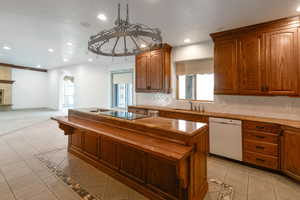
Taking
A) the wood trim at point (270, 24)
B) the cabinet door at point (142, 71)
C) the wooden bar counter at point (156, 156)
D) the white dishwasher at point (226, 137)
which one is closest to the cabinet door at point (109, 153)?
the wooden bar counter at point (156, 156)

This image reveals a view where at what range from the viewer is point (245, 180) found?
2.43 meters

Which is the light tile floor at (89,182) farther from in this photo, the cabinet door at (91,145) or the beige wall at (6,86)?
the beige wall at (6,86)

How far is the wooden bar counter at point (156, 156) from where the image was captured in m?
1.60

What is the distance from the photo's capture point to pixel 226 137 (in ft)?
10.0

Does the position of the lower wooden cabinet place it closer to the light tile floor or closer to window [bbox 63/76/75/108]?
the light tile floor

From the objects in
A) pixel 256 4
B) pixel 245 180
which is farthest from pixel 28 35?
pixel 245 180

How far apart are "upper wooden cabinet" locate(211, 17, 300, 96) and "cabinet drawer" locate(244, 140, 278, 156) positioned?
962 mm

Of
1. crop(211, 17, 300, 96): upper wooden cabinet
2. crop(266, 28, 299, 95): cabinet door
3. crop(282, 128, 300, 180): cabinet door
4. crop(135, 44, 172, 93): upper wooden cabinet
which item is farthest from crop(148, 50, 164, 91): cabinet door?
crop(282, 128, 300, 180): cabinet door

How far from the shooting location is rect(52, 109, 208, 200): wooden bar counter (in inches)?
62.9

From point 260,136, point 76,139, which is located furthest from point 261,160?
point 76,139

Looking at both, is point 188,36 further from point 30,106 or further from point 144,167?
point 30,106

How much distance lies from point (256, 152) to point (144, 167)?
216 centimetres

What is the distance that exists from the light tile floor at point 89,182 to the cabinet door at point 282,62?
1.56 meters

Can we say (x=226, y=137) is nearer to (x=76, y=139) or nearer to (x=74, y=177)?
(x=74, y=177)
